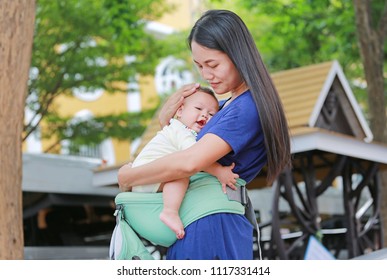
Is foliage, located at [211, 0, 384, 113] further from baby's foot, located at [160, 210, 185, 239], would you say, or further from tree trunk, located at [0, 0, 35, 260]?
baby's foot, located at [160, 210, 185, 239]

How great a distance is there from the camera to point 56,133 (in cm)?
1977

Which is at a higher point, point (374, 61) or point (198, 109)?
point (374, 61)

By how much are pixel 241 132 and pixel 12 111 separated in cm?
328

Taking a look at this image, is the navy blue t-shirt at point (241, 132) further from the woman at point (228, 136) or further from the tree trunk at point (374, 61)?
the tree trunk at point (374, 61)

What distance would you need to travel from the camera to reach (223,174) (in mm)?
3258

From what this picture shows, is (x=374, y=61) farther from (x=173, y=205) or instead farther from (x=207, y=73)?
(x=173, y=205)


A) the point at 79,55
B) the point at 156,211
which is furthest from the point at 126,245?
the point at 79,55

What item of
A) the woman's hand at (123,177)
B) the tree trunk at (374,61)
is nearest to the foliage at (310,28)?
the tree trunk at (374,61)

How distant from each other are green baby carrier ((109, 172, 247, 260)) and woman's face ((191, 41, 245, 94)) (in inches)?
13.4

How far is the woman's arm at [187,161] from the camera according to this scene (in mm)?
3154

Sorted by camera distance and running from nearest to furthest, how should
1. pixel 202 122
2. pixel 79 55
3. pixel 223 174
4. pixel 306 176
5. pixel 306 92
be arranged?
1. pixel 223 174
2. pixel 202 122
3. pixel 306 176
4. pixel 306 92
5. pixel 79 55

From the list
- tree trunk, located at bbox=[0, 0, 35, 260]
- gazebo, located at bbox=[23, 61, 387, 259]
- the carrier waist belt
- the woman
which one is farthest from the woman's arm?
gazebo, located at bbox=[23, 61, 387, 259]

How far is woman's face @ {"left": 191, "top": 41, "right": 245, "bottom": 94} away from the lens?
3.32 meters

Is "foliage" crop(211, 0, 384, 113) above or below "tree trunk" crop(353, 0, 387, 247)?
above
